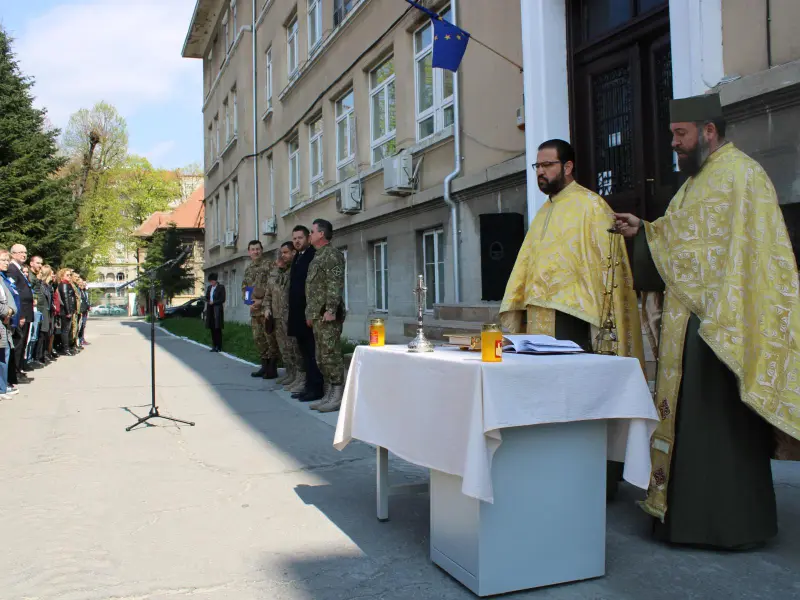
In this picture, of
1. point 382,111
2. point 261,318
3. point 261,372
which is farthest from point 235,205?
point 261,372

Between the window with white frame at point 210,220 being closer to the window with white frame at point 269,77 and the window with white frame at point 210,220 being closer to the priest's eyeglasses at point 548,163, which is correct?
the window with white frame at point 269,77

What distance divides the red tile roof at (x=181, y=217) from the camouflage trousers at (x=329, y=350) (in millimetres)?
55424

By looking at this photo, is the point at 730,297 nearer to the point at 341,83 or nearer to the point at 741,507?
the point at 741,507

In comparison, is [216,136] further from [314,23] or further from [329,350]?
[329,350]

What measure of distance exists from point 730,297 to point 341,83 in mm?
14313

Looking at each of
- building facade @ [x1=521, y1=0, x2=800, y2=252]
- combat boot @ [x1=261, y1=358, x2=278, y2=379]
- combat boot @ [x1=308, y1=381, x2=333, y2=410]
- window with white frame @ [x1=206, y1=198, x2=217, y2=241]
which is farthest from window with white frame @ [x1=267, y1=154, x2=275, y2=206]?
combat boot @ [x1=308, y1=381, x2=333, y2=410]

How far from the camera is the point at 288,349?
10.4 m

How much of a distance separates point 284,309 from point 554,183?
6150mm

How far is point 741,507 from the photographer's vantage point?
11.6 ft

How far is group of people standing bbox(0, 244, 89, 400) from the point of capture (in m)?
9.65

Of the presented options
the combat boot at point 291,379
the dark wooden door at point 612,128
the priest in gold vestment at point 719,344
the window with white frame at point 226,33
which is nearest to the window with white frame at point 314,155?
the combat boot at point 291,379

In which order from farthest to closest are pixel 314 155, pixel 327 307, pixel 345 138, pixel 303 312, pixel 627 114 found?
pixel 314 155 < pixel 345 138 < pixel 303 312 < pixel 327 307 < pixel 627 114

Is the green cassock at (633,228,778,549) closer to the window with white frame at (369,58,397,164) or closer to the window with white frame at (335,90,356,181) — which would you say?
the window with white frame at (369,58,397,164)

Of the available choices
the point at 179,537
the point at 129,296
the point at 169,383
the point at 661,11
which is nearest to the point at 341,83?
the point at 169,383
